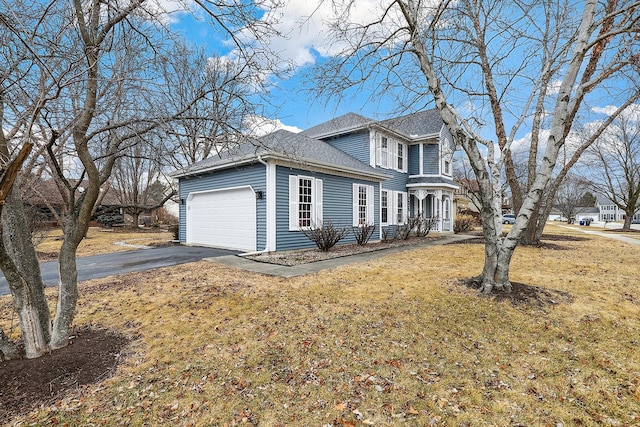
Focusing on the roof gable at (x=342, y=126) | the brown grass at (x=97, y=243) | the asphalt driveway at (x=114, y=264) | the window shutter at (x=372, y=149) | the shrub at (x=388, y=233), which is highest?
the roof gable at (x=342, y=126)

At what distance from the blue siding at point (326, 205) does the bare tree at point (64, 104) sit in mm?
6199

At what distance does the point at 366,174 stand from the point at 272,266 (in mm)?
6755

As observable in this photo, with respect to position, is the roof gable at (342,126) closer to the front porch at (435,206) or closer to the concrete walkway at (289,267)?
the front porch at (435,206)

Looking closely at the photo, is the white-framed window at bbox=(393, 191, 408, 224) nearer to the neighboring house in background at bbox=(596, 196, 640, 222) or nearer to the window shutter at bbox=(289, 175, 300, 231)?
the window shutter at bbox=(289, 175, 300, 231)

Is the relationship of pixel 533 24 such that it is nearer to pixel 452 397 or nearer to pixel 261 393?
pixel 452 397

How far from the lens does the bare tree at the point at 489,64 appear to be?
4.88m

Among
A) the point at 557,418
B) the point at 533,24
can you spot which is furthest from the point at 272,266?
the point at 533,24

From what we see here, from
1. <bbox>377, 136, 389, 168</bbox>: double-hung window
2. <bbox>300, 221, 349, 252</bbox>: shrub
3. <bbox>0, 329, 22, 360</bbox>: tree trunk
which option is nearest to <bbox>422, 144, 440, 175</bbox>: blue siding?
<bbox>377, 136, 389, 168</bbox>: double-hung window

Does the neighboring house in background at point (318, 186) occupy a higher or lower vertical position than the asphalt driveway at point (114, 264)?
higher

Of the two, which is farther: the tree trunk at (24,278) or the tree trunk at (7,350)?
the tree trunk at (7,350)

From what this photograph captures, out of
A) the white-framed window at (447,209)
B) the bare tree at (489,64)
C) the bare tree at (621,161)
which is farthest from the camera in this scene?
the bare tree at (621,161)

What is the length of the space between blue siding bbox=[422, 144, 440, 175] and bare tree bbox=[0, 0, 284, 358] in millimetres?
14946

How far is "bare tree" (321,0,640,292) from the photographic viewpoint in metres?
4.88

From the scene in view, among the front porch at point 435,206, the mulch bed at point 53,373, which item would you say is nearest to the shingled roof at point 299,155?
the front porch at point 435,206
